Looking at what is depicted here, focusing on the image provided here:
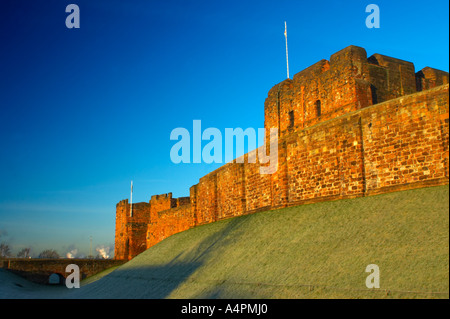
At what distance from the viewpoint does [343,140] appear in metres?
15.8

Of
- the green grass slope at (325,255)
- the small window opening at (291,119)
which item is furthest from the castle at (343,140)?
the green grass slope at (325,255)

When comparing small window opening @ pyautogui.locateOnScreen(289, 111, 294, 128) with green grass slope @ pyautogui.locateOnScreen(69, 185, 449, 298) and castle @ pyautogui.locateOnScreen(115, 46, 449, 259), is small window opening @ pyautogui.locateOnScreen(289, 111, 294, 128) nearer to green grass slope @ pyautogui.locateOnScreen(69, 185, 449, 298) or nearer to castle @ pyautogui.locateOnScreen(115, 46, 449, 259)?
castle @ pyautogui.locateOnScreen(115, 46, 449, 259)

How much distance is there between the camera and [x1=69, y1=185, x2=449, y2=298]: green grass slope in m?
9.61

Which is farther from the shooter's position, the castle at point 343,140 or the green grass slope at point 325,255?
the castle at point 343,140

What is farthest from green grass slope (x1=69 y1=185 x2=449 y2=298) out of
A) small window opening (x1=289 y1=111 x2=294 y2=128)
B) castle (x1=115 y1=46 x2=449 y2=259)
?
small window opening (x1=289 y1=111 x2=294 y2=128)

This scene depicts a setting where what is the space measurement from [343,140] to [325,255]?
512 cm

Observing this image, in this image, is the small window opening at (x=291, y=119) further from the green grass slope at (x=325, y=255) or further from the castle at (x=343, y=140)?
the green grass slope at (x=325, y=255)

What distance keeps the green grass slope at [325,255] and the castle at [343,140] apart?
796 millimetres

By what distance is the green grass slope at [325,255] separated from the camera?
31.5ft

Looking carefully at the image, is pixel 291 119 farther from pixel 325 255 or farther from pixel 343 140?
pixel 325 255

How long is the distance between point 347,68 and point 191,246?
1188 centimetres

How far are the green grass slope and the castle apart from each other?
796mm
